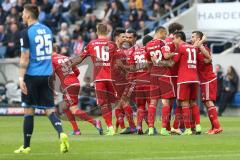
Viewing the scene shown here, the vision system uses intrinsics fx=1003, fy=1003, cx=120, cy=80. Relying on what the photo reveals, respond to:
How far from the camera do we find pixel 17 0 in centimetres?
4012

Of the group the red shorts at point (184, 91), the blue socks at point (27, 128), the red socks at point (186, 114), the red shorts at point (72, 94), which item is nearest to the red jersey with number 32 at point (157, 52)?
the red shorts at point (184, 91)

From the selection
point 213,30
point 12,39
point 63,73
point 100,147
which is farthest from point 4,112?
point 100,147

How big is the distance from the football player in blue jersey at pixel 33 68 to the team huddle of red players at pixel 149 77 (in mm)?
4160

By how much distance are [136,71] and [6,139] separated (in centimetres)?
317

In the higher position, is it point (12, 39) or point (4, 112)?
point (12, 39)

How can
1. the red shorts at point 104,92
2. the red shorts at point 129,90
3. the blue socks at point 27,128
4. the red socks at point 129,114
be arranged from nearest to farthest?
the blue socks at point 27,128, the red shorts at point 104,92, the red socks at point 129,114, the red shorts at point 129,90

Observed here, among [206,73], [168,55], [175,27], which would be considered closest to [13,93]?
[206,73]

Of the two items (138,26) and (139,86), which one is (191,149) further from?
(138,26)

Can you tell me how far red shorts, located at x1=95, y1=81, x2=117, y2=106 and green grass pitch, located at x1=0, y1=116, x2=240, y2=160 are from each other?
74 centimetres

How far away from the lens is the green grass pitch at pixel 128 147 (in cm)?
1518

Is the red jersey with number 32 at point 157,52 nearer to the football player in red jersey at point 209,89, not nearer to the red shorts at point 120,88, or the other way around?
the football player in red jersey at point 209,89

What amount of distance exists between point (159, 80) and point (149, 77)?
41 centimetres

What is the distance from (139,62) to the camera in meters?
20.6

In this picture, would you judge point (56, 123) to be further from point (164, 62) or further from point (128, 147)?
point (164, 62)
